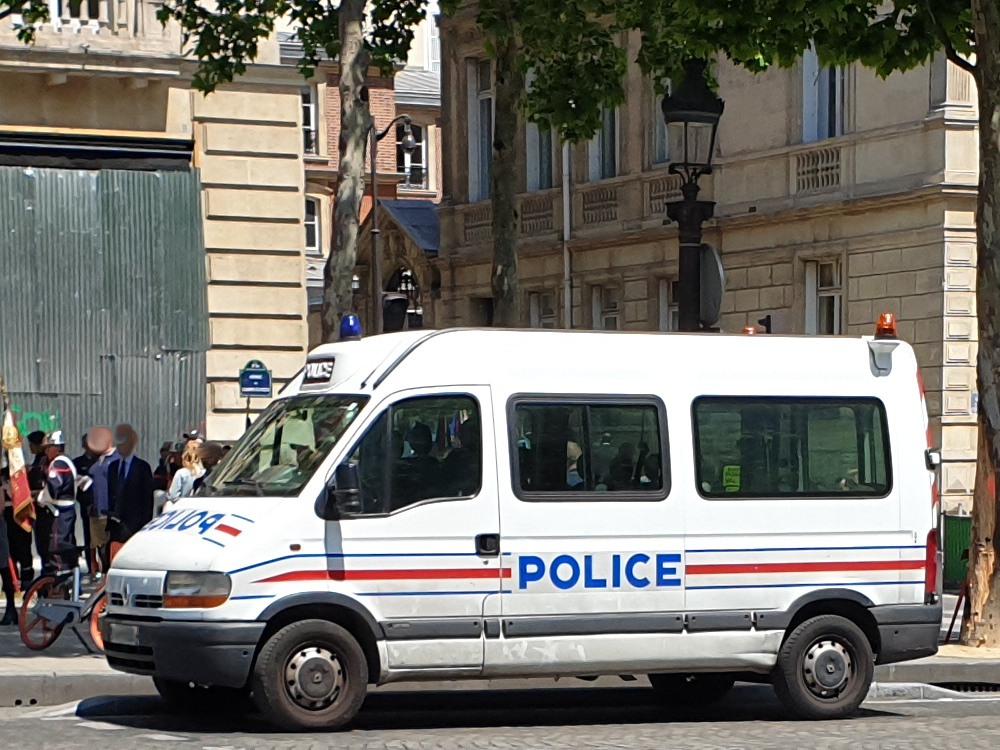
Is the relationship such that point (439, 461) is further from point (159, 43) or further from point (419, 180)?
point (419, 180)

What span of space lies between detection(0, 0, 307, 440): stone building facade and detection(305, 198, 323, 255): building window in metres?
42.6

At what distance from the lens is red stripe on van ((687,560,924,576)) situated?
12.7 meters

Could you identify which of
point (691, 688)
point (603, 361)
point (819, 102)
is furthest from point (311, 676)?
point (819, 102)

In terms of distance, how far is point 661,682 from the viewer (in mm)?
14023

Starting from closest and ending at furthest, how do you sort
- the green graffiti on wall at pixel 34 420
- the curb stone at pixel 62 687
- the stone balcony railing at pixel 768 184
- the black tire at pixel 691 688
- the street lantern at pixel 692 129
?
the curb stone at pixel 62 687, the black tire at pixel 691 688, the street lantern at pixel 692 129, the green graffiti on wall at pixel 34 420, the stone balcony railing at pixel 768 184

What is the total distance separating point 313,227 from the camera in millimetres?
69562

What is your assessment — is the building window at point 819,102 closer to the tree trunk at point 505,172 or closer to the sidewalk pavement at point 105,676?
the tree trunk at point 505,172

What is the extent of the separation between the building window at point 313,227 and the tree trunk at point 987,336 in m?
52.8

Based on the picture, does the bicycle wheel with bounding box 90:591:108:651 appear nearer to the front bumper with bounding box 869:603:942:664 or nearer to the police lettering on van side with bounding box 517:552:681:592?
the police lettering on van side with bounding box 517:552:681:592

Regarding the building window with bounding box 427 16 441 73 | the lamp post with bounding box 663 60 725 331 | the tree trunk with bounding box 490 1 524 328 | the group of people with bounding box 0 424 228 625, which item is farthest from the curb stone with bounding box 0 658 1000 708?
the building window with bounding box 427 16 441 73

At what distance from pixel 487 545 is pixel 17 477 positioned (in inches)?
267

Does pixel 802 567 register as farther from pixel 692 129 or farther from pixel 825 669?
pixel 692 129

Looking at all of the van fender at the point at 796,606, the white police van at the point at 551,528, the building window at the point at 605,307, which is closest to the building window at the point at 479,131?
the building window at the point at 605,307

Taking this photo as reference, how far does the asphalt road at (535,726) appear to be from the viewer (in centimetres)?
1132
